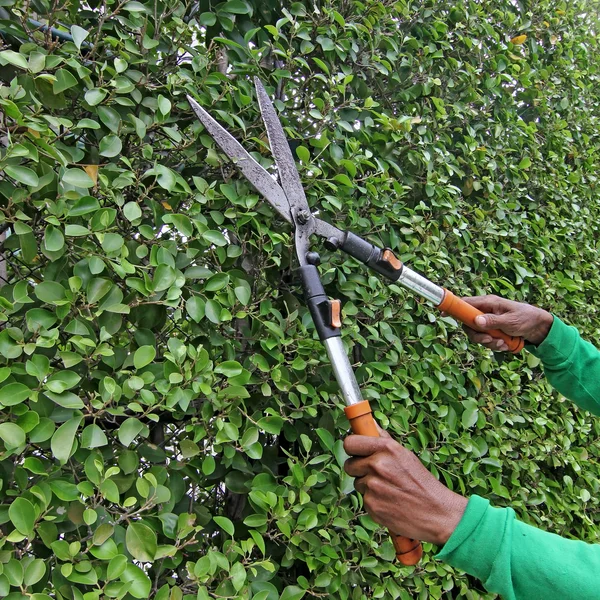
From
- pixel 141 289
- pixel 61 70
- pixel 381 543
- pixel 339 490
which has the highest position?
pixel 61 70

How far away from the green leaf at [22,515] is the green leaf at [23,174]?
0.67 metres

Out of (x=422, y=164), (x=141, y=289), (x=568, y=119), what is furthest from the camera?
(x=568, y=119)

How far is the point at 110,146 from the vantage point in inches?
50.4

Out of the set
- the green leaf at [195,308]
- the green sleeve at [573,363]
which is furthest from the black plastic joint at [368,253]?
the green sleeve at [573,363]

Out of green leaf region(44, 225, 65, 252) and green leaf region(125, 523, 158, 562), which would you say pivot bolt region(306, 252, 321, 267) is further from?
green leaf region(125, 523, 158, 562)

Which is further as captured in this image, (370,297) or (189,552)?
(370,297)

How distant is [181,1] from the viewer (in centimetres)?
145

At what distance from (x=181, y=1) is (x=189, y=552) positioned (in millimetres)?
1570

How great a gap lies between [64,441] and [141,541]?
301mm

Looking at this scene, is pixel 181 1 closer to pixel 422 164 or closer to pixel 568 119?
pixel 422 164

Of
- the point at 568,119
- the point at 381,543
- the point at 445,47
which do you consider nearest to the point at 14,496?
the point at 381,543

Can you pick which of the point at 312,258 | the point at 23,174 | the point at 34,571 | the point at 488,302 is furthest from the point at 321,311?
the point at 488,302

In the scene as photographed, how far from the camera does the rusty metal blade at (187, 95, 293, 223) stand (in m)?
1.36

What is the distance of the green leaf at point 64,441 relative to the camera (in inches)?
43.1
